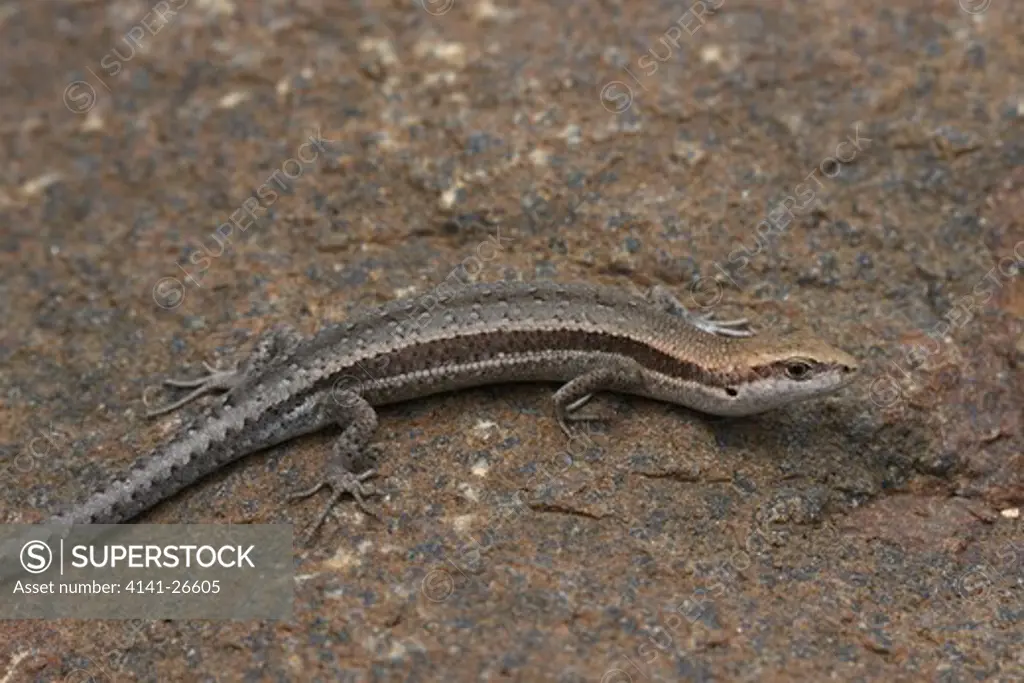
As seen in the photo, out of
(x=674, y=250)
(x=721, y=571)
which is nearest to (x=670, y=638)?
(x=721, y=571)

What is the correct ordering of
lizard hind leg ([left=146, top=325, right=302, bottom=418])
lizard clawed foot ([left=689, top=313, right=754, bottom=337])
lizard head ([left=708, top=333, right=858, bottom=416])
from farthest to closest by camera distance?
1. lizard clawed foot ([left=689, top=313, right=754, bottom=337])
2. lizard hind leg ([left=146, top=325, right=302, bottom=418])
3. lizard head ([left=708, top=333, right=858, bottom=416])

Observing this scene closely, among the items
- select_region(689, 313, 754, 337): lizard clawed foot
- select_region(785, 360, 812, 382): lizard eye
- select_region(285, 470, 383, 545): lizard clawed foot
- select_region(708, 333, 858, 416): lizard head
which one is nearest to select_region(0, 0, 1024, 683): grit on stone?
select_region(285, 470, 383, 545): lizard clawed foot

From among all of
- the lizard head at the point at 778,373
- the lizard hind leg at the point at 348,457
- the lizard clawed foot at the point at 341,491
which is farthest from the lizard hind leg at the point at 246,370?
the lizard head at the point at 778,373

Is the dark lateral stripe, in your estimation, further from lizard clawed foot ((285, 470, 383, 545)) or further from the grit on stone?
lizard clawed foot ((285, 470, 383, 545))

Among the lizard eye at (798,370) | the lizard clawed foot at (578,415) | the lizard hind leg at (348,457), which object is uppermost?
the lizard eye at (798,370)

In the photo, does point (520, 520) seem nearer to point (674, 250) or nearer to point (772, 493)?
point (772, 493)

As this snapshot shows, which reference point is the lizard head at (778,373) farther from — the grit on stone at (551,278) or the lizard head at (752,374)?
the grit on stone at (551,278)
